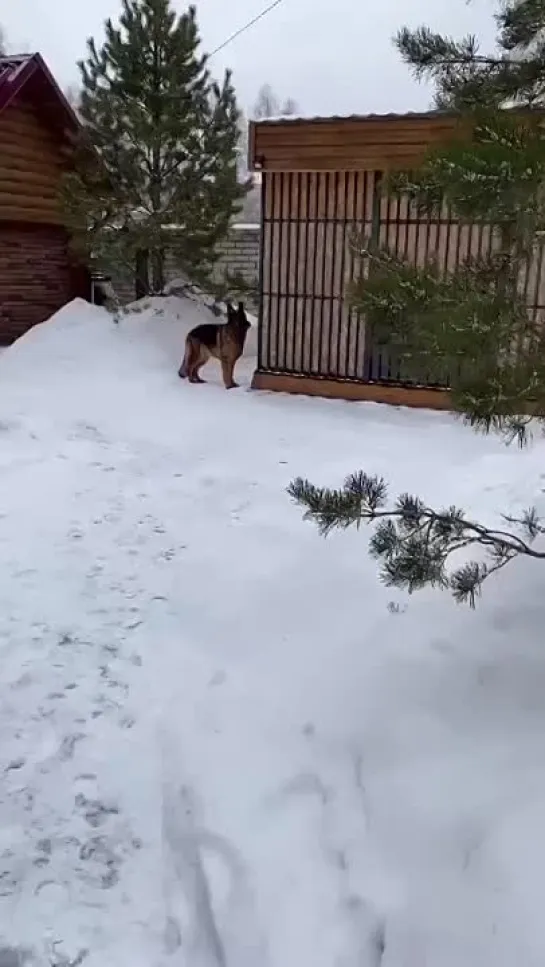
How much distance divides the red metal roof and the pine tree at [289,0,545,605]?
9453 mm

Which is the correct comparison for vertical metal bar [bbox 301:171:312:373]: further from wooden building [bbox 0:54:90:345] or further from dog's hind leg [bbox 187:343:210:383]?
wooden building [bbox 0:54:90:345]

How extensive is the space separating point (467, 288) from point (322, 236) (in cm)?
671

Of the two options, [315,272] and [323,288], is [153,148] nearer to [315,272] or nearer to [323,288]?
[315,272]

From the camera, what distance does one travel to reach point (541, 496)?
15.8 ft

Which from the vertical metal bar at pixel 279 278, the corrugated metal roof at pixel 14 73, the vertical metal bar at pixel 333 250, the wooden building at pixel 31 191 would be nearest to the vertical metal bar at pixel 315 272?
the vertical metal bar at pixel 333 250

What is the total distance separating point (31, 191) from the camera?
1146 centimetres

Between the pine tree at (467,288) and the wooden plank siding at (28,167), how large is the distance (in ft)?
31.0

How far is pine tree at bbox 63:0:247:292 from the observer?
33.2 feet

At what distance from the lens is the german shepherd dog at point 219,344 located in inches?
344

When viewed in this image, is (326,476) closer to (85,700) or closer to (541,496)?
(541,496)

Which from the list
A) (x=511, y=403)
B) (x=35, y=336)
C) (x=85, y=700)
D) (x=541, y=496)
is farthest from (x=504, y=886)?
(x=35, y=336)

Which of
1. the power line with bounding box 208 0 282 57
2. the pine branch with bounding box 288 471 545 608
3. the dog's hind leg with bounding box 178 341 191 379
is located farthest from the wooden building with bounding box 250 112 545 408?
the pine branch with bounding box 288 471 545 608

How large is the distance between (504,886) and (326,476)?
373cm

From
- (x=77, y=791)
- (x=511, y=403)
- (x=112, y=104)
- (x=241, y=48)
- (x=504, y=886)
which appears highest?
(x=241, y=48)
